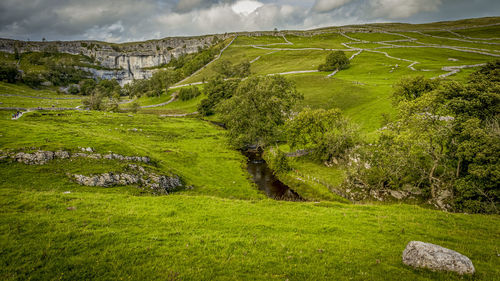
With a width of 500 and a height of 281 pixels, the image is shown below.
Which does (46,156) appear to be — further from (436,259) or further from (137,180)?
(436,259)

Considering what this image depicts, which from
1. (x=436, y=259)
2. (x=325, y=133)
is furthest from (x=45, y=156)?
(x=325, y=133)

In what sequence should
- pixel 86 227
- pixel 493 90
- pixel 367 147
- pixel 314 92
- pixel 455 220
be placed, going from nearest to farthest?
pixel 86 227
pixel 455 220
pixel 493 90
pixel 367 147
pixel 314 92

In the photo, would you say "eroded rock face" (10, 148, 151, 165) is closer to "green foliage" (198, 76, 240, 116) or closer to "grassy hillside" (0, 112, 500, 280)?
"grassy hillside" (0, 112, 500, 280)

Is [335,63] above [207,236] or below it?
above

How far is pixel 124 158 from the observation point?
32.3 m

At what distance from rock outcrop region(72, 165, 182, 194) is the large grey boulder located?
86.2ft

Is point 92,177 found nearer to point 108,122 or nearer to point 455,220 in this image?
point 455,220

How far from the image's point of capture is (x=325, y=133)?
4434cm

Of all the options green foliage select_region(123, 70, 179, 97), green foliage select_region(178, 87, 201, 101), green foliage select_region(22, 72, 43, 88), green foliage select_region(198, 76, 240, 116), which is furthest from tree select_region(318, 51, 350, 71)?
green foliage select_region(22, 72, 43, 88)

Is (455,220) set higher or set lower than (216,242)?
lower

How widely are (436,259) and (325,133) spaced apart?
114 ft

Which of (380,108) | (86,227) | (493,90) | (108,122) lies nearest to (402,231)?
(86,227)

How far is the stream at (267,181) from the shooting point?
37656mm

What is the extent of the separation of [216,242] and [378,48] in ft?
598
